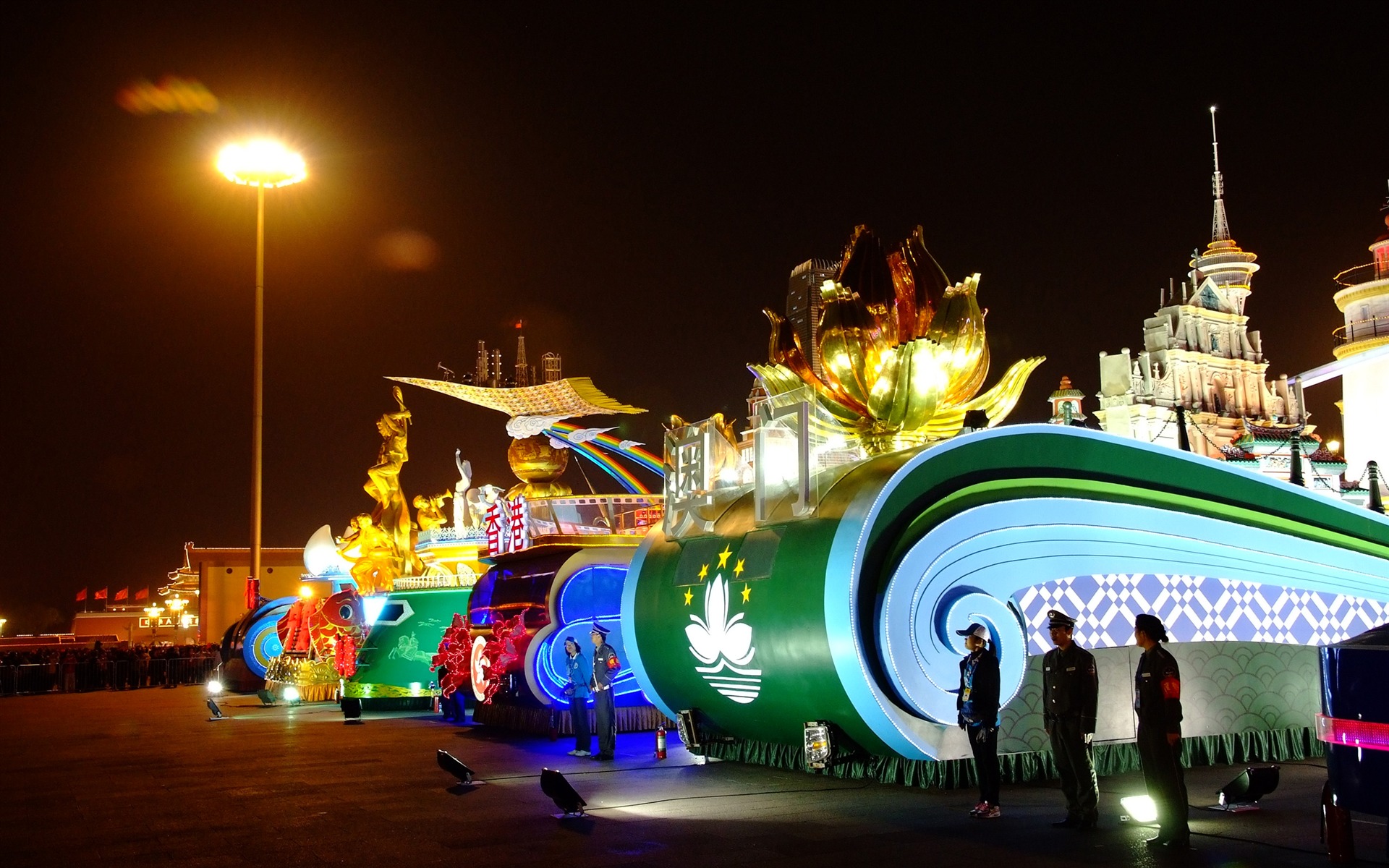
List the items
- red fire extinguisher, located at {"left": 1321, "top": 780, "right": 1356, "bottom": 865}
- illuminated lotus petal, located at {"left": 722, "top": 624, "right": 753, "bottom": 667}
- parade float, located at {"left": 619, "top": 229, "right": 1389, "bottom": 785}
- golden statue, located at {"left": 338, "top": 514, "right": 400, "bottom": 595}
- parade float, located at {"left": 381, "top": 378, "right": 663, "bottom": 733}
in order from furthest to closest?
golden statue, located at {"left": 338, "top": 514, "right": 400, "bottom": 595}, parade float, located at {"left": 381, "top": 378, "right": 663, "bottom": 733}, illuminated lotus petal, located at {"left": 722, "top": 624, "right": 753, "bottom": 667}, parade float, located at {"left": 619, "top": 229, "right": 1389, "bottom": 785}, red fire extinguisher, located at {"left": 1321, "top": 780, "right": 1356, "bottom": 865}

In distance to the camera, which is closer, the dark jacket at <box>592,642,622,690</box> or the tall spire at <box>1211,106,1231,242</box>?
the dark jacket at <box>592,642,622,690</box>

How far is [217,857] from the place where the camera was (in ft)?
29.5

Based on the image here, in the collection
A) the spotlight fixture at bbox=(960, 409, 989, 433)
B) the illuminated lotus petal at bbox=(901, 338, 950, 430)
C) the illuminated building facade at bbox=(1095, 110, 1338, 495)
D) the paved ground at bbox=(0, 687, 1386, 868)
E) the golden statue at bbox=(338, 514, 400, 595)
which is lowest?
the paved ground at bbox=(0, 687, 1386, 868)

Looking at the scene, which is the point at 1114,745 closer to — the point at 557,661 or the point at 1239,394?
the point at 557,661

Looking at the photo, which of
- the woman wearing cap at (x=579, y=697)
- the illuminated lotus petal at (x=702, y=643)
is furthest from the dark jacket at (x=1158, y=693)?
the woman wearing cap at (x=579, y=697)

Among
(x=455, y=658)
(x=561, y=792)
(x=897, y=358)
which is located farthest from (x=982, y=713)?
(x=455, y=658)

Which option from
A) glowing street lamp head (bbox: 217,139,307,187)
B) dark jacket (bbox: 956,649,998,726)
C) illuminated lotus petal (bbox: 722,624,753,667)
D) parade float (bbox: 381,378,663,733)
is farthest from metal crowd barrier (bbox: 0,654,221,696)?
dark jacket (bbox: 956,649,998,726)

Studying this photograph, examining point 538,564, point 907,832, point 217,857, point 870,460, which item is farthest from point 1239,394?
Result: point 217,857

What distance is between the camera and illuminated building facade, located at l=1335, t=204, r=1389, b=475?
48.4m

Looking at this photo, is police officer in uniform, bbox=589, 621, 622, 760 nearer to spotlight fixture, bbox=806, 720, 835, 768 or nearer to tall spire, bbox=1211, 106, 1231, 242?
spotlight fixture, bbox=806, 720, 835, 768

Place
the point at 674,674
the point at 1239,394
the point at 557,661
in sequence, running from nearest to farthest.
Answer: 1. the point at 674,674
2. the point at 557,661
3. the point at 1239,394

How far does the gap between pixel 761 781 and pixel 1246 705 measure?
582 centimetres

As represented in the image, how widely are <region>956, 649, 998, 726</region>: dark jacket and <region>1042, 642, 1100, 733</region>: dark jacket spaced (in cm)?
53

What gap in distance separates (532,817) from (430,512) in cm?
2091
